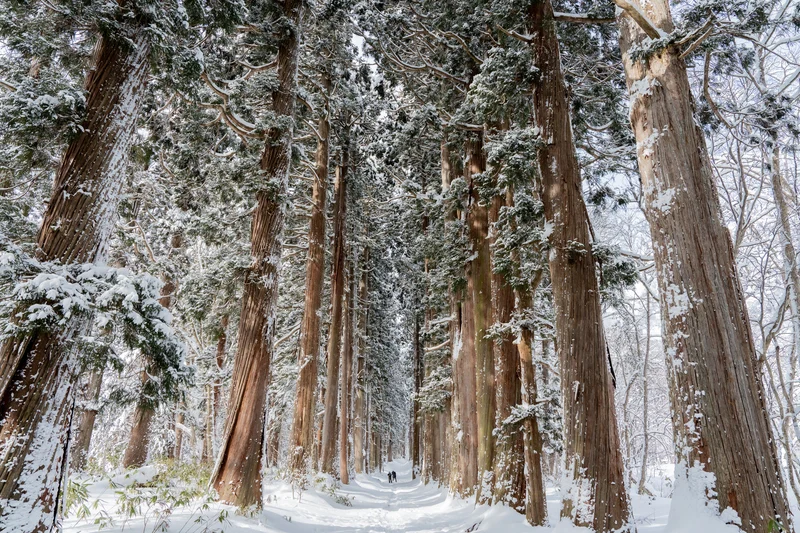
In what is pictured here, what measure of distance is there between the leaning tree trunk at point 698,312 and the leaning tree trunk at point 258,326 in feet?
18.2

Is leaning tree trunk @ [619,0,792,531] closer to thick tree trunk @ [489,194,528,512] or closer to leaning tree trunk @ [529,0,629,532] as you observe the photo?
leaning tree trunk @ [529,0,629,532]

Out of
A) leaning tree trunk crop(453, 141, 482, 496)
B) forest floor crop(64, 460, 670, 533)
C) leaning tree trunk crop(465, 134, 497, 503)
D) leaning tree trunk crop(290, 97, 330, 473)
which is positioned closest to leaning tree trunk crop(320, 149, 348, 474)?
forest floor crop(64, 460, 670, 533)

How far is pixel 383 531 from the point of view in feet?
27.0

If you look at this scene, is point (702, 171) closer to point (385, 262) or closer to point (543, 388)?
point (543, 388)

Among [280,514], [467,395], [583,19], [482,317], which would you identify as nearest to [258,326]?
[280,514]

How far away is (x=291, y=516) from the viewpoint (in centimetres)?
758

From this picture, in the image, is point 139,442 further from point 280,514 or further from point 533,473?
point 533,473

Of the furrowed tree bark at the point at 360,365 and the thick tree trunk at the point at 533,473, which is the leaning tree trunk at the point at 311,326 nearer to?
the thick tree trunk at the point at 533,473

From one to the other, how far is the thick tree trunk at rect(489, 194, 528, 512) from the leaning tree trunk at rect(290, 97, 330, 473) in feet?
18.1

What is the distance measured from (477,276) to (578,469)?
18.8 feet

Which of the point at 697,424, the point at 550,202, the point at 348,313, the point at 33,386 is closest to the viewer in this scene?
the point at 33,386

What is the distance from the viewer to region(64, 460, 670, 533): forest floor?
4.63 m

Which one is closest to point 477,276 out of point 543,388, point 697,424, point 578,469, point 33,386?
point 543,388

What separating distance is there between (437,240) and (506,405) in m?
5.42
